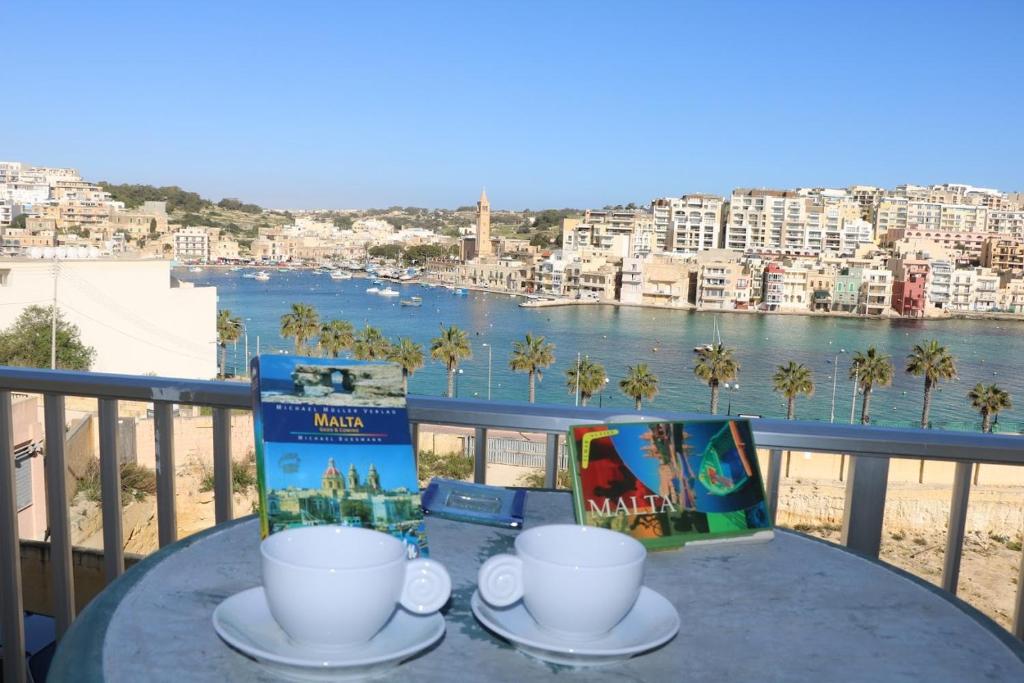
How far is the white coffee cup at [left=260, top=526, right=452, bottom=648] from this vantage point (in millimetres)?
569

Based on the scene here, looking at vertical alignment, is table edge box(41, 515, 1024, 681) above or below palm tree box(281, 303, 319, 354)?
above

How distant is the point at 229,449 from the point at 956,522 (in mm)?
1304

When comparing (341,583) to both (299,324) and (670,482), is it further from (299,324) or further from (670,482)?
(299,324)

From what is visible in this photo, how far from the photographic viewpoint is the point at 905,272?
50.5m

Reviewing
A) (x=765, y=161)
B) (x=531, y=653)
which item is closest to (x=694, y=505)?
(x=531, y=653)

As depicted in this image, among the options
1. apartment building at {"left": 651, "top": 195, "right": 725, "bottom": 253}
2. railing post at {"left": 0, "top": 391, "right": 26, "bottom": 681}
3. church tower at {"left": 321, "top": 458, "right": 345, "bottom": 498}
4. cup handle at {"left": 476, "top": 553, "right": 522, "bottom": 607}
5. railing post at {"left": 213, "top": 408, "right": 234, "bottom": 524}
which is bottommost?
railing post at {"left": 0, "top": 391, "right": 26, "bottom": 681}

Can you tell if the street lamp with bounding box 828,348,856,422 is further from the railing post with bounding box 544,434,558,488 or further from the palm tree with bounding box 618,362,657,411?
the railing post with bounding box 544,434,558,488

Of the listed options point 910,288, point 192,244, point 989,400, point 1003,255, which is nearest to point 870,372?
point 989,400

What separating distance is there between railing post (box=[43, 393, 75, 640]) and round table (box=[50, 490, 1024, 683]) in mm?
835

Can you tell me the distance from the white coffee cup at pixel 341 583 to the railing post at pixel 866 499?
3.34ft

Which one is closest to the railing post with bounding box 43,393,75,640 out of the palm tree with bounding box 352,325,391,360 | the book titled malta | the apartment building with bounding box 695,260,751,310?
the book titled malta

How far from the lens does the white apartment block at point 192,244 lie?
62.6 m

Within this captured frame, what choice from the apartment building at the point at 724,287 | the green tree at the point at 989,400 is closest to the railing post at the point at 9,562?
the green tree at the point at 989,400

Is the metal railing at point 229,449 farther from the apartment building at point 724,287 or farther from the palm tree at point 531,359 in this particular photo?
the apartment building at point 724,287
